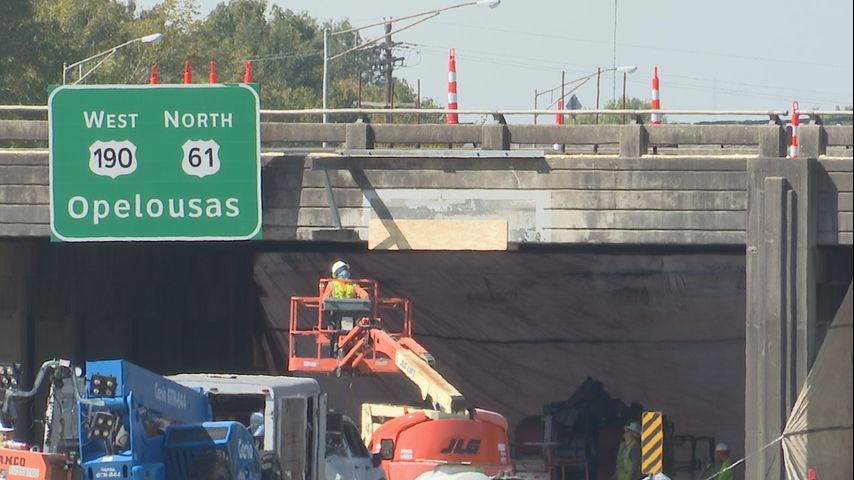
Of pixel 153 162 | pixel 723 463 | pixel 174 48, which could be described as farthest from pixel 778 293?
pixel 174 48

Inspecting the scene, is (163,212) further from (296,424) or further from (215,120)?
(296,424)

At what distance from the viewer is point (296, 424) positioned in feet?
52.8

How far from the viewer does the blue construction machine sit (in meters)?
12.8

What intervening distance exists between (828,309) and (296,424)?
9.52 meters

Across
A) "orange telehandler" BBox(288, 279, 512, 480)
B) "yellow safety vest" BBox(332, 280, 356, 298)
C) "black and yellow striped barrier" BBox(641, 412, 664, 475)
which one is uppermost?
"yellow safety vest" BBox(332, 280, 356, 298)

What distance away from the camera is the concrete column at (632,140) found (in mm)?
21797

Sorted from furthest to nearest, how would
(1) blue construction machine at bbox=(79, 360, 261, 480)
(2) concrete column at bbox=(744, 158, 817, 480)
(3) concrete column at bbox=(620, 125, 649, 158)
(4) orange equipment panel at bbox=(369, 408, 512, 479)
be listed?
(3) concrete column at bbox=(620, 125, 649, 158) → (2) concrete column at bbox=(744, 158, 817, 480) → (4) orange equipment panel at bbox=(369, 408, 512, 479) → (1) blue construction machine at bbox=(79, 360, 261, 480)

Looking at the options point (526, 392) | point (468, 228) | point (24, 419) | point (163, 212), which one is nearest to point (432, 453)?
point (468, 228)

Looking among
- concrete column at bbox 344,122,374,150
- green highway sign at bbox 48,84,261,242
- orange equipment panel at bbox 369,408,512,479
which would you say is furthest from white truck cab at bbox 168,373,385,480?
concrete column at bbox 344,122,374,150

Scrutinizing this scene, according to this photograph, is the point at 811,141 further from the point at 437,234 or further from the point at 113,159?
the point at 113,159

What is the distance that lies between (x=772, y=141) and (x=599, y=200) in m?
2.43

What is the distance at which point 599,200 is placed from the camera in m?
21.9

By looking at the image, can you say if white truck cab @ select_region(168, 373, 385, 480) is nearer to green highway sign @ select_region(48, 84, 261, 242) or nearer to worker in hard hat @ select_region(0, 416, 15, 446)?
worker in hard hat @ select_region(0, 416, 15, 446)

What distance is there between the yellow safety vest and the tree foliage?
90.2 feet
